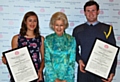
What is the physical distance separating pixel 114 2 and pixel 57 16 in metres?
1.24

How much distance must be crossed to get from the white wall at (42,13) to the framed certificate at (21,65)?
0.81m

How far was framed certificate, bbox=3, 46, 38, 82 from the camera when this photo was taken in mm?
2010

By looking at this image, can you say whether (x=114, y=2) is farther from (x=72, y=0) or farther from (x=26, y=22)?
(x=26, y=22)

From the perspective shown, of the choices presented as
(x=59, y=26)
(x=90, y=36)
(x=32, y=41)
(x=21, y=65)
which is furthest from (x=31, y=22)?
(x=90, y=36)

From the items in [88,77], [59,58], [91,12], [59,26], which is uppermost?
[91,12]

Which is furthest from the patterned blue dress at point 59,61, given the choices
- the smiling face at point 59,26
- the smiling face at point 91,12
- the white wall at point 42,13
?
the white wall at point 42,13

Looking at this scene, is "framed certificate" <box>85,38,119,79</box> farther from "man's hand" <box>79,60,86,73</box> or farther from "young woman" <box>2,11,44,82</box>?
"young woman" <box>2,11,44,82</box>

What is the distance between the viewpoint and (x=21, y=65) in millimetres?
2041

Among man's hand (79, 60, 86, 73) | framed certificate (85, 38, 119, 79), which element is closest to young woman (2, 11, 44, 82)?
man's hand (79, 60, 86, 73)

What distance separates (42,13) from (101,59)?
3.70 feet

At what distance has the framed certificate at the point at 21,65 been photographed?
2.01 meters

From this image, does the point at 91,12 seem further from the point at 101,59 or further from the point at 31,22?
the point at 31,22

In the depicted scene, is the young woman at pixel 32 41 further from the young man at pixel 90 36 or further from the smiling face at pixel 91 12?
the smiling face at pixel 91 12

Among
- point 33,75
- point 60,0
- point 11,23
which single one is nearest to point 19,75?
point 33,75
